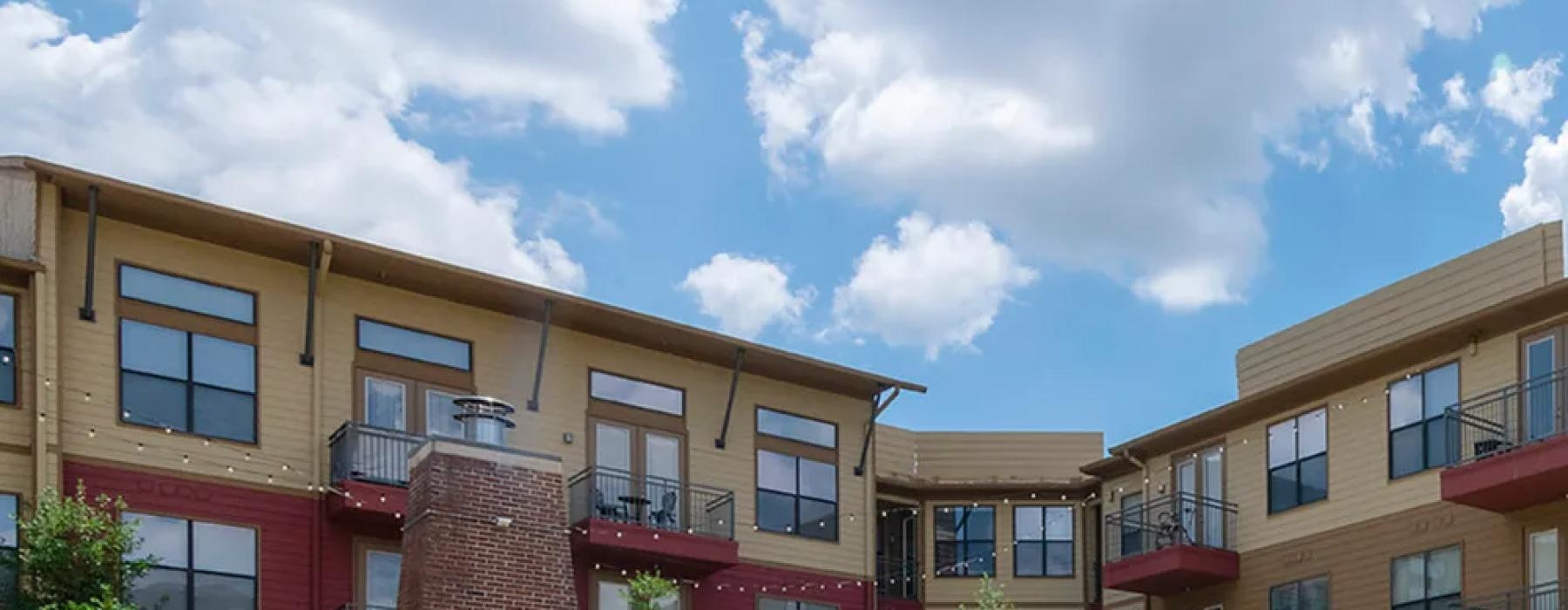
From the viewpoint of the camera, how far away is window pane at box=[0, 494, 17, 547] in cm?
2358

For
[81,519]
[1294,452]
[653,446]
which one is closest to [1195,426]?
[1294,452]

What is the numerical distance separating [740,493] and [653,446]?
1905 mm

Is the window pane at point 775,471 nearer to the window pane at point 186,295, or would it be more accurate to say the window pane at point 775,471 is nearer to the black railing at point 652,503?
the black railing at point 652,503

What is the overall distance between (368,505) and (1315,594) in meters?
15.1

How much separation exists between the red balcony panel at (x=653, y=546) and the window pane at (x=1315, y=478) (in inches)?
→ 370

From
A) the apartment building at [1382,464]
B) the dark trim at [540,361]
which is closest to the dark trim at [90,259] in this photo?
the dark trim at [540,361]

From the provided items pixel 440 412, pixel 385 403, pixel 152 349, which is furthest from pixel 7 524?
pixel 440 412

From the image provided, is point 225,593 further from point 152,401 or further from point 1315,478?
point 1315,478

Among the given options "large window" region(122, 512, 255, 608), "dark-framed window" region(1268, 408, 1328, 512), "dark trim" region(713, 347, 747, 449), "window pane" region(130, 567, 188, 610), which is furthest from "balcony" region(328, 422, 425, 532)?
"dark-framed window" region(1268, 408, 1328, 512)

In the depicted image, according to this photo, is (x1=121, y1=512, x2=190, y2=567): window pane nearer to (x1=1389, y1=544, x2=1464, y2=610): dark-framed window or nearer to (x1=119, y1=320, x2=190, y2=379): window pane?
(x1=119, y1=320, x2=190, y2=379): window pane

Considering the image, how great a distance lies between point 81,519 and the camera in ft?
74.7

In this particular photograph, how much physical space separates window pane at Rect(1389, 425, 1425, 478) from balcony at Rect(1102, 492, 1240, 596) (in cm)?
393

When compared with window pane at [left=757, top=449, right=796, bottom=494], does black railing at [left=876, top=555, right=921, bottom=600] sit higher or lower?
lower

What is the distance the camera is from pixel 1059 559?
3916 cm
